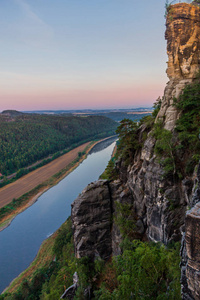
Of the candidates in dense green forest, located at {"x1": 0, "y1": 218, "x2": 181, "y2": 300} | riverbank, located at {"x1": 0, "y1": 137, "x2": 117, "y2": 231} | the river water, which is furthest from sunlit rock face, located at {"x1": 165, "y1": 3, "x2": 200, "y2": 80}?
riverbank, located at {"x1": 0, "y1": 137, "x2": 117, "y2": 231}

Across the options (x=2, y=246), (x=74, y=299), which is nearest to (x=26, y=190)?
(x=2, y=246)

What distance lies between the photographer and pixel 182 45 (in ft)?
48.3

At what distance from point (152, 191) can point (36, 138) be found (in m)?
82.3

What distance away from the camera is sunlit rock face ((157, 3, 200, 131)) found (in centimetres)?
1455

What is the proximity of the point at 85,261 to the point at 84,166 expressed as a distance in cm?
5450

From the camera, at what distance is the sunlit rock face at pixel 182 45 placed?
47.8ft

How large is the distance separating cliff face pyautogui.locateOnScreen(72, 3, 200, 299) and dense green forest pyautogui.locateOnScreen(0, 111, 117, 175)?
171 feet

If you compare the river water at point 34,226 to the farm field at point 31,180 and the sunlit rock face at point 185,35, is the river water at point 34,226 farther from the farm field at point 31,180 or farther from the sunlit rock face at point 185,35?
the sunlit rock face at point 185,35

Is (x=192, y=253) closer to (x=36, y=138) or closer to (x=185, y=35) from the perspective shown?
(x=185, y=35)

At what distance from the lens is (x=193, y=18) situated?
1466 cm

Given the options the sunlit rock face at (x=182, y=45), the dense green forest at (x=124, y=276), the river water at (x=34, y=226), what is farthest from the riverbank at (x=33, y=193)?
the sunlit rock face at (x=182, y=45)

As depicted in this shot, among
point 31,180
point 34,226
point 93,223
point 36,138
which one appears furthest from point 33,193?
point 36,138

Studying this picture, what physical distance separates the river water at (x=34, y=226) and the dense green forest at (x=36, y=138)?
20.1 m

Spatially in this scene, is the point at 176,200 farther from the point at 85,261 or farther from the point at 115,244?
the point at 85,261
